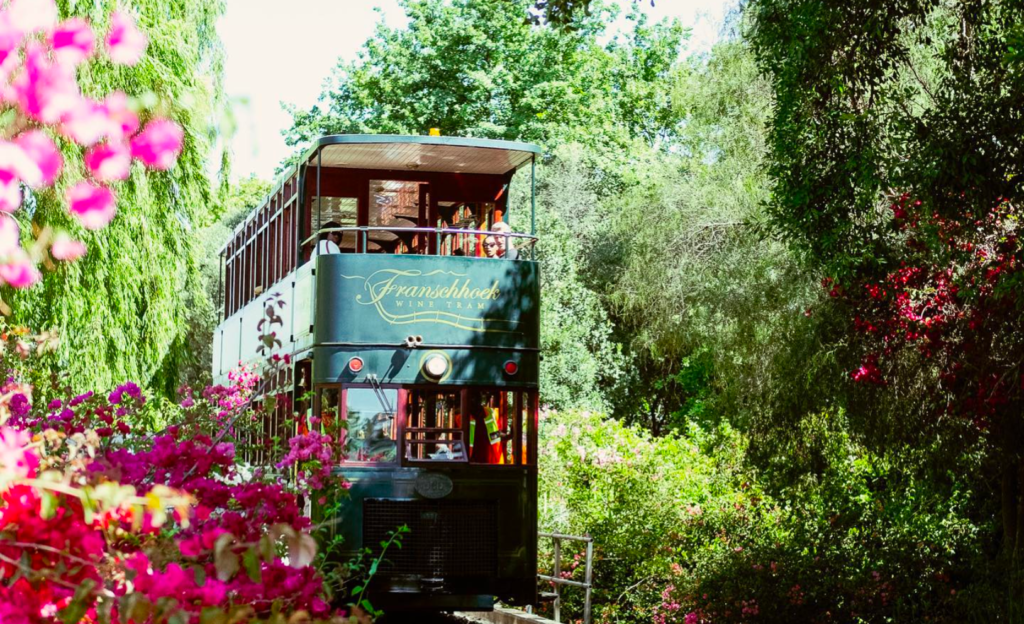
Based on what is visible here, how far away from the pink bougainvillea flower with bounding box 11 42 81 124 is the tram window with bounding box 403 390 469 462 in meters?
11.7

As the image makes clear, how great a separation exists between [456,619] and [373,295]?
4.91 m

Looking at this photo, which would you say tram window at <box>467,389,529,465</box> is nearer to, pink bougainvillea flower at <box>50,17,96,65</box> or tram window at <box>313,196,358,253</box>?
tram window at <box>313,196,358,253</box>

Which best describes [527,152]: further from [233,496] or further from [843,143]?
[233,496]

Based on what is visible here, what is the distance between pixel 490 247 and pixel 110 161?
12406 mm

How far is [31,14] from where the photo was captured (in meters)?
2.23

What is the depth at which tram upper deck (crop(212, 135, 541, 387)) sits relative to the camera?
555 inches

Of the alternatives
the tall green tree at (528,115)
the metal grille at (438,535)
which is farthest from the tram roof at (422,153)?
the tall green tree at (528,115)

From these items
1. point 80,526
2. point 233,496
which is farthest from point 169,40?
point 80,526

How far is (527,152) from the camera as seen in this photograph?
15.0m

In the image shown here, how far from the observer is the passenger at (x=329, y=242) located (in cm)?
1423

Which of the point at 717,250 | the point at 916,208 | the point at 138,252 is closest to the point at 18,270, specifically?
the point at 916,208

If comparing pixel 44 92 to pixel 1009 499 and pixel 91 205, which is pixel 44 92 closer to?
pixel 91 205

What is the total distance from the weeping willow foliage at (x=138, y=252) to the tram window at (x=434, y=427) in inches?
155

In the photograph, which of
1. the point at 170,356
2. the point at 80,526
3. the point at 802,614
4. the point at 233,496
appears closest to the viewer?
the point at 80,526
